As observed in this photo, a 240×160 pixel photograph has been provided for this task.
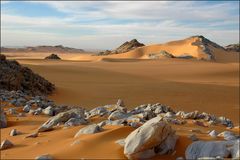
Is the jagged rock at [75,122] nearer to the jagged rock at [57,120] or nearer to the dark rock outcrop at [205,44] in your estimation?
the jagged rock at [57,120]

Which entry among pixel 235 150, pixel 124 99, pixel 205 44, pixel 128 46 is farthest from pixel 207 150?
pixel 128 46

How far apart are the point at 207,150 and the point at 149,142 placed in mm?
546

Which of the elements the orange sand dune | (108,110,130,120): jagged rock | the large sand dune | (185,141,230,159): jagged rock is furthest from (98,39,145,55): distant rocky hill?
(185,141,230,159): jagged rock

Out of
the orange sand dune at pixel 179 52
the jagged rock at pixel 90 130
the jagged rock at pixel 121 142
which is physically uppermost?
the orange sand dune at pixel 179 52

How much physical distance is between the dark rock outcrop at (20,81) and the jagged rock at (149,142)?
850 cm

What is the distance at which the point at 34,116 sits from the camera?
7.20m

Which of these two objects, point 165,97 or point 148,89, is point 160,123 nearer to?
point 165,97

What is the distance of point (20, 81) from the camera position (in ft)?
41.6

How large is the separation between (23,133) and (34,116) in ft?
5.16

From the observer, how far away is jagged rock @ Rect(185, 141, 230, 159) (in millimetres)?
3752

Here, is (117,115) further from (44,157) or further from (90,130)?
(44,157)

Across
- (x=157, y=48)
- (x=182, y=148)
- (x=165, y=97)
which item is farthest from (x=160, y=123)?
(x=157, y=48)

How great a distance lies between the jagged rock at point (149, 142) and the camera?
3.86m

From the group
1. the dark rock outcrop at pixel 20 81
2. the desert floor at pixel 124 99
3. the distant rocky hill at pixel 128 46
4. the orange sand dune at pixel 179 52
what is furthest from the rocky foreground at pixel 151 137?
the distant rocky hill at pixel 128 46
